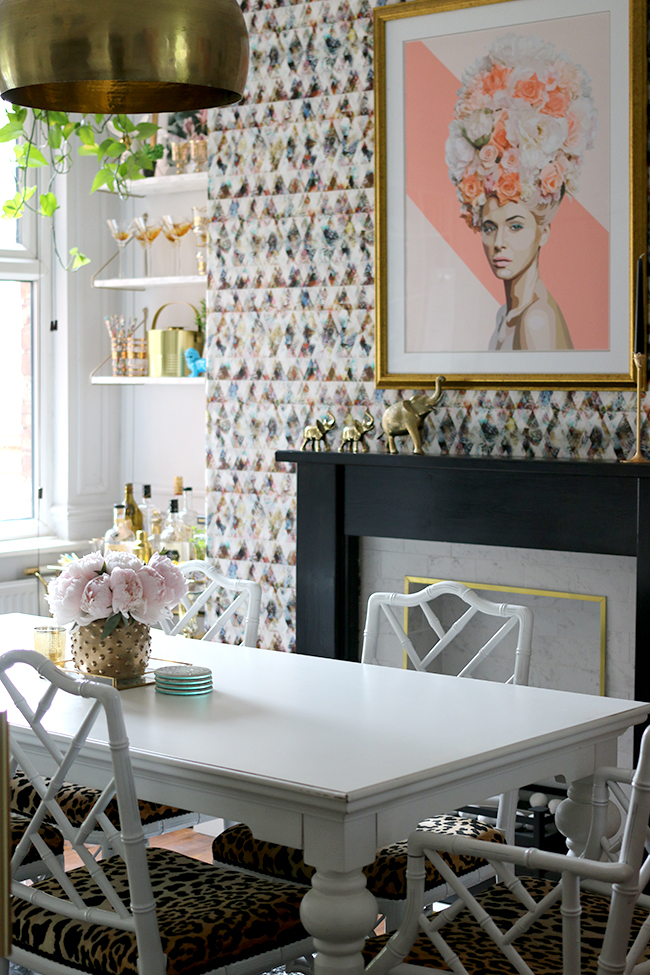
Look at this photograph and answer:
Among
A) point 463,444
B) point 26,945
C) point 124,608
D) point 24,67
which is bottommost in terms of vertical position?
point 26,945

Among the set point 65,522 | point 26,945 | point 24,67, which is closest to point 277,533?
point 65,522

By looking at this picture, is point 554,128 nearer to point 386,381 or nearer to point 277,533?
point 386,381

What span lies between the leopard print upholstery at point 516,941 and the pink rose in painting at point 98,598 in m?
0.81

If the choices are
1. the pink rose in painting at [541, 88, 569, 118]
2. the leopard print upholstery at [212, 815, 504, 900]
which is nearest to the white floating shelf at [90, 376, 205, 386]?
the pink rose in painting at [541, 88, 569, 118]

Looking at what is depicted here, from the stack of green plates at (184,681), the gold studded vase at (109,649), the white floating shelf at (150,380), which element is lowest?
the stack of green plates at (184,681)

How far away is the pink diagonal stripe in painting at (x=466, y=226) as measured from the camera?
353 centimetres

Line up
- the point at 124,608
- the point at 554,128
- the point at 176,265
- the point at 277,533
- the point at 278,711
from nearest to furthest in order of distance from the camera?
the point at 278,711, the point at 124,608, the point at 554,128, the point at 277,533, the point at 176,265

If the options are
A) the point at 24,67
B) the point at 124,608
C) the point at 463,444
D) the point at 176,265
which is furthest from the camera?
the point at 176,265

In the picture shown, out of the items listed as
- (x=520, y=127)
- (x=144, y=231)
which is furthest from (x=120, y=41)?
(x=144, y=231)

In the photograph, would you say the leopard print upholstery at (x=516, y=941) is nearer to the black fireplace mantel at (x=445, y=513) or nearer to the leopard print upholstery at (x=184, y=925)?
the leopard print upholstery at (x=184, y=925)

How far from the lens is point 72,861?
3.79 m

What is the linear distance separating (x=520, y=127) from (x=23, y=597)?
2.62 m

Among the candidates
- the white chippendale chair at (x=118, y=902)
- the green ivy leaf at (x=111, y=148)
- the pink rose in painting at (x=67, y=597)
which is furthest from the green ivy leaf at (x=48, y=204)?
the white chippendale chair at (x=118, y=902)

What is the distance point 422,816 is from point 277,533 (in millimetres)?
2544
